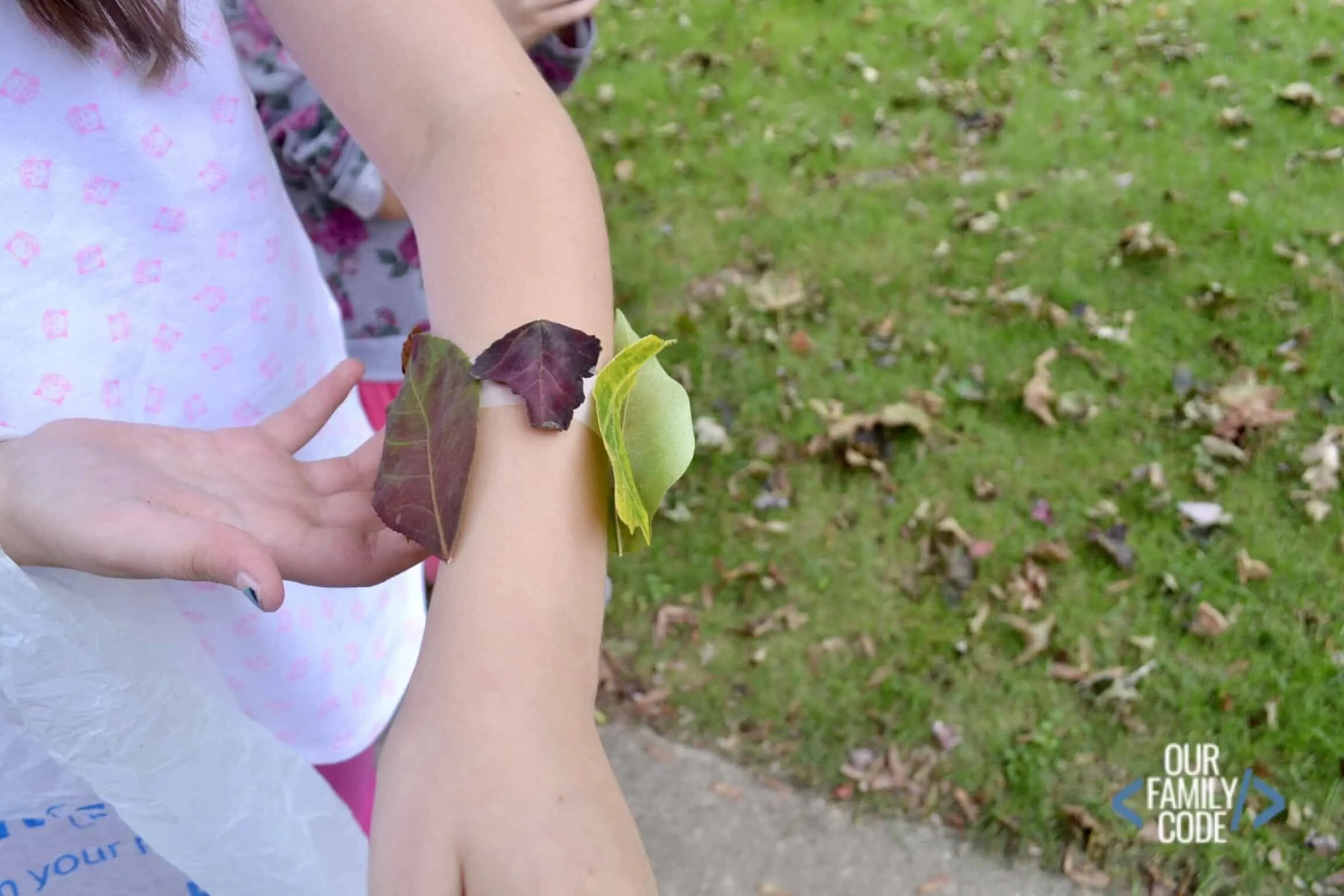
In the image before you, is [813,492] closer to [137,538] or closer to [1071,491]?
[1071,491]

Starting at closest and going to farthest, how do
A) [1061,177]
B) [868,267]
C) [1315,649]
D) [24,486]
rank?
[24,486] < [1315,649] < [868,267] < [1061,177]

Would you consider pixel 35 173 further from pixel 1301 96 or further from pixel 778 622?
pixel 1301 96

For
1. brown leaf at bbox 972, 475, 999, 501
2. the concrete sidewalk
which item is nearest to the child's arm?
the concrete sidewalk

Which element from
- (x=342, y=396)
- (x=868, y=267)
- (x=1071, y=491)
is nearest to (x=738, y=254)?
(x=868, y=267)

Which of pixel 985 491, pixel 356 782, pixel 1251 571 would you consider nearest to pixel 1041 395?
pixel 985 491

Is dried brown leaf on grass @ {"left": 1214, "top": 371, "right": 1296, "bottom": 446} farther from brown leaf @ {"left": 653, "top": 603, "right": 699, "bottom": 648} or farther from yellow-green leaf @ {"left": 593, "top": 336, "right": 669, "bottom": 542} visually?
yellow-green leaf @ {"left": 593, "top": 336, "right": 669, "bottom": 542}

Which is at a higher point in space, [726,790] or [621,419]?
[621,419]
